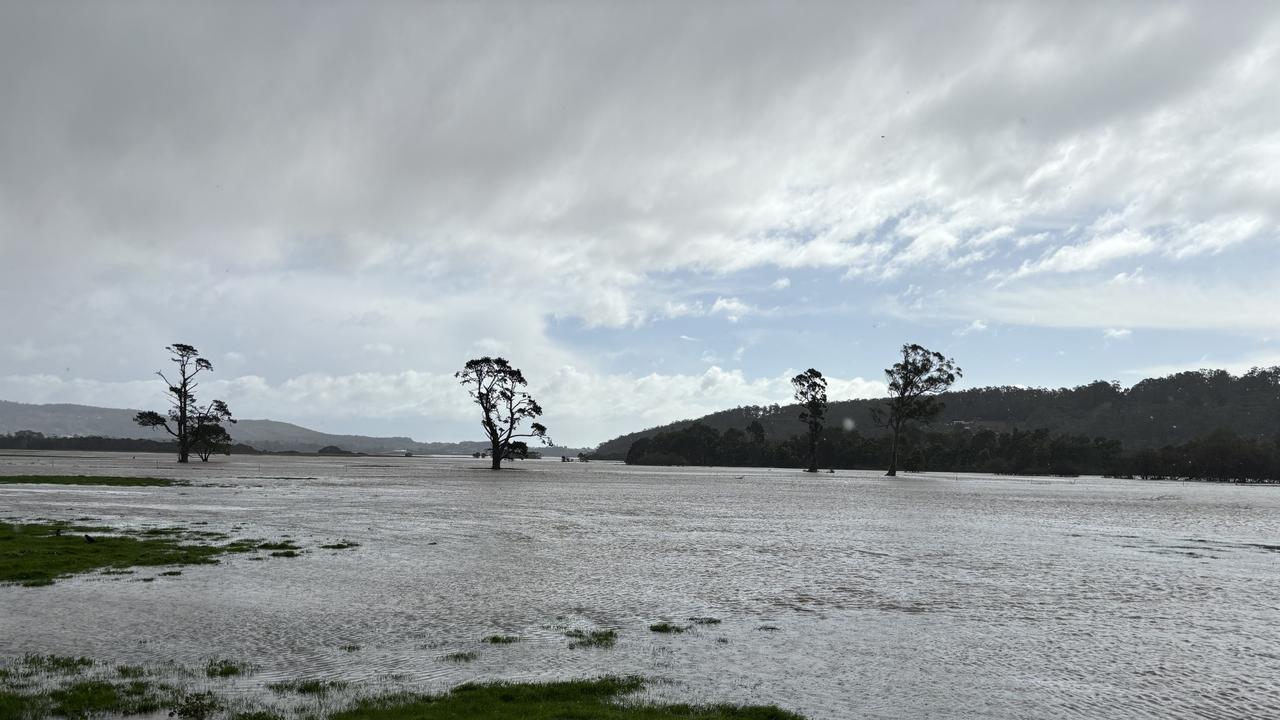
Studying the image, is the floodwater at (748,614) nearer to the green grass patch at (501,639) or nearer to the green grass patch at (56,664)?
the green grass patch at (501,639)

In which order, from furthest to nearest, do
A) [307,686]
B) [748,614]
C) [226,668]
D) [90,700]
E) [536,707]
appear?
[748,614]
[226,668]
[307,686]
[536,707]
[90,700]

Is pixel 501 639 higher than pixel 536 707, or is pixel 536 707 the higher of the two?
pixel 536 707

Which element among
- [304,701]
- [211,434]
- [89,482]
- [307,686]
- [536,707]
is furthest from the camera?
[211,434]

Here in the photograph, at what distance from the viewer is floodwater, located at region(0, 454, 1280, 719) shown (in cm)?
1305

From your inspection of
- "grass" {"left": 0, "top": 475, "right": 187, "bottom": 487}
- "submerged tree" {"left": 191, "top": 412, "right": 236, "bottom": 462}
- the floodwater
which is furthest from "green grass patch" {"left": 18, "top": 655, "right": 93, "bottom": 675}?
"submerged tree" {"left": 191, "top": 412, "right": 236, "bottom": 462}

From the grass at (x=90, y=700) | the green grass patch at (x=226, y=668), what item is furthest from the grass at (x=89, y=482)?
the grass at (x=90, y=700)

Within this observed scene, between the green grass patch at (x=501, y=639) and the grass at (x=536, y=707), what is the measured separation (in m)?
3.11

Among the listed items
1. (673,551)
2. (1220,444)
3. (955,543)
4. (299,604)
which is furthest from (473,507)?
(1220,444)

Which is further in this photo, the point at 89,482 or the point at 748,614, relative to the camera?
the point at 89,482

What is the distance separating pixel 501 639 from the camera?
1566 cm

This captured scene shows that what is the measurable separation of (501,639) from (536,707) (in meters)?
4.78

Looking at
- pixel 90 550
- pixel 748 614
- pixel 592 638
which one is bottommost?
pixel 748 614

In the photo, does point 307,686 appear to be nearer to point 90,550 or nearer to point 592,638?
point 592,638

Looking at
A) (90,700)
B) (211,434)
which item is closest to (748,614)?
(90,700)
